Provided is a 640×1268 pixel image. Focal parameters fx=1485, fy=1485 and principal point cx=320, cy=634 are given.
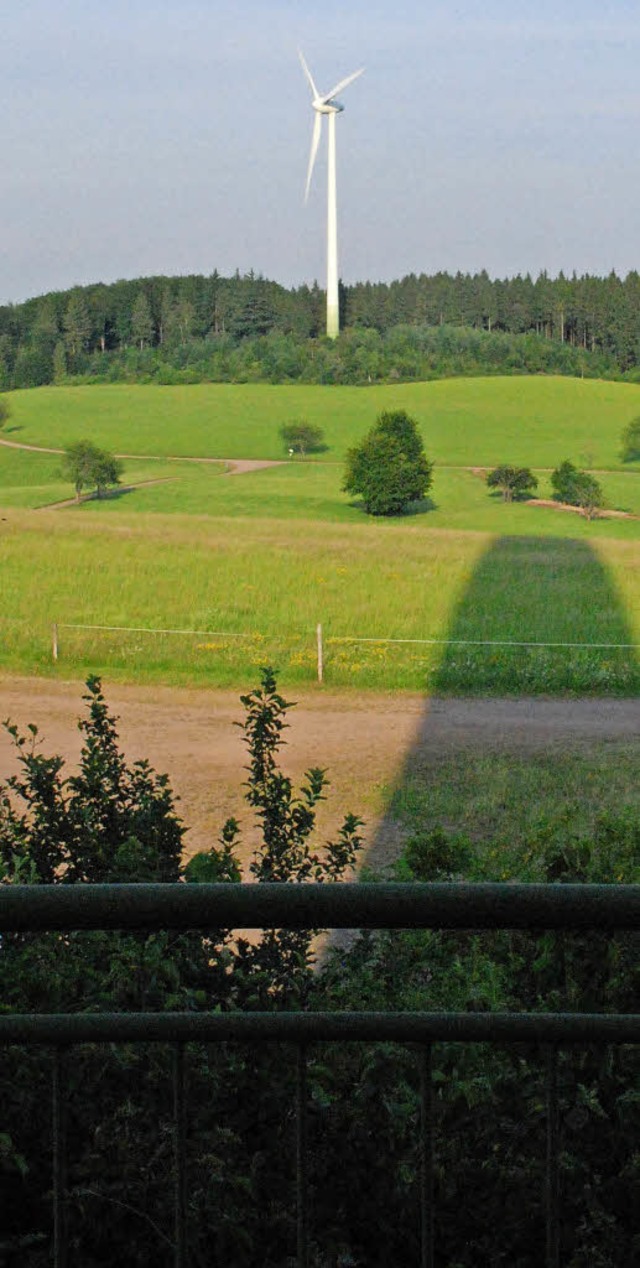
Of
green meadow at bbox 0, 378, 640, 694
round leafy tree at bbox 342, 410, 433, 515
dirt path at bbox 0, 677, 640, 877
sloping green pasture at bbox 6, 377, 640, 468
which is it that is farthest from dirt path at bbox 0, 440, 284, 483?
dirt path at bbox 0, 677, 640, 877

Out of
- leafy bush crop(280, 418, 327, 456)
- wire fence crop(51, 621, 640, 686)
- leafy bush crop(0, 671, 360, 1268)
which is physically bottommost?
wire fence crop(51, 621, 640, 686)

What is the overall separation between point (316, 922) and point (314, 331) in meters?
127

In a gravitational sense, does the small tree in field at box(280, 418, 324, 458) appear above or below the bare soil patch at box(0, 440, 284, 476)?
above

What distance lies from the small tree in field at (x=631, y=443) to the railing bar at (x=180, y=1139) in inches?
2961

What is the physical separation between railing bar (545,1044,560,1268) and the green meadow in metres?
19.4

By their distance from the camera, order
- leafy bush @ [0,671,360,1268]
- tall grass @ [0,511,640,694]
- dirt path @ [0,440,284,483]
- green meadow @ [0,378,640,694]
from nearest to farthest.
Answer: leafy bush @ [0,671,360,1268]
tall grass @ [0,511,640,694]
green meadow @ [0,378,640,694]
dirt path @ [0,440,284,483]

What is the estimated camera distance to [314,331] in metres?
126

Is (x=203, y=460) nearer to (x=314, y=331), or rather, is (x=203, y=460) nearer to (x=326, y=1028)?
(x=314, y=331)

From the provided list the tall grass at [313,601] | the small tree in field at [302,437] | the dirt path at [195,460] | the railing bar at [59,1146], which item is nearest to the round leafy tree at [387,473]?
the dirt path at [195,460]

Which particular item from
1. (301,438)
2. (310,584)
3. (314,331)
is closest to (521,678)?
(310,584)

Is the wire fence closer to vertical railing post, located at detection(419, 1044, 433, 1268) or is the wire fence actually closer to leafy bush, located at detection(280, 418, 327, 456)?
vertical railing post, located at detection(419, 1044, 433, 1268)

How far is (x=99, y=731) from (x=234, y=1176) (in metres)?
3.21

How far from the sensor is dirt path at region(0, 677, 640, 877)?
14992 mm

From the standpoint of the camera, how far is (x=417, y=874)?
7082mm
